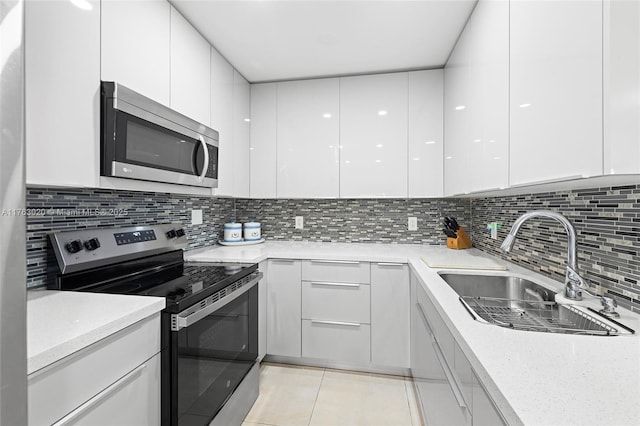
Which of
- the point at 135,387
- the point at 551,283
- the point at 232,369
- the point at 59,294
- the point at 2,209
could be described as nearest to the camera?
the point at 2,209

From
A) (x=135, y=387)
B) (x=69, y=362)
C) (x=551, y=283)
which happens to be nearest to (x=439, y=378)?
(x=551, y=283)

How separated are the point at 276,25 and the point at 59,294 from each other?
179 centimetres

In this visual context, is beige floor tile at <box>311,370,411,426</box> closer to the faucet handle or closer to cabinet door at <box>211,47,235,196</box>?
the faucet handle

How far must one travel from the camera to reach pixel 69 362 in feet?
2.66

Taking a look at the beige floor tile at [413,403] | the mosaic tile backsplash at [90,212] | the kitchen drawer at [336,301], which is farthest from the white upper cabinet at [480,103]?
the mosaic tile backsplash at [90,212]

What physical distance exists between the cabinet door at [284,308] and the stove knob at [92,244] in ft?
3.75

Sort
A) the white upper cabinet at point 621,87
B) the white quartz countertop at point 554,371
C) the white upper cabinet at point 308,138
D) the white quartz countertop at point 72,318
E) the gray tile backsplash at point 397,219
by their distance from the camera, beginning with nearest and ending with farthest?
1. the white quartz countertop at point 554,371
2. the white upper cabinet at point 621,87
3. the white quartz countertop at point 72,318
4. the gray tile backsplash at point 397,219
5. the white upper cabinet at point 308,138

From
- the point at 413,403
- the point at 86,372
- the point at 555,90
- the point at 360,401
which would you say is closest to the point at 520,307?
the point at 555,90

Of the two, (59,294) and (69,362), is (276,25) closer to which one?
(59,294)

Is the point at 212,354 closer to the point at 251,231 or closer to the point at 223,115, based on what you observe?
the point at 251,231

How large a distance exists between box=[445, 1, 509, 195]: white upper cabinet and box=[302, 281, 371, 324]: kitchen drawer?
3.26 ft

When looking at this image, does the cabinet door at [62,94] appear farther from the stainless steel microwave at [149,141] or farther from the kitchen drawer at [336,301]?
the kitchen drawer at [336,301]

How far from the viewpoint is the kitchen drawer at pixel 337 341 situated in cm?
223

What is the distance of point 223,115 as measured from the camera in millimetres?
2268
